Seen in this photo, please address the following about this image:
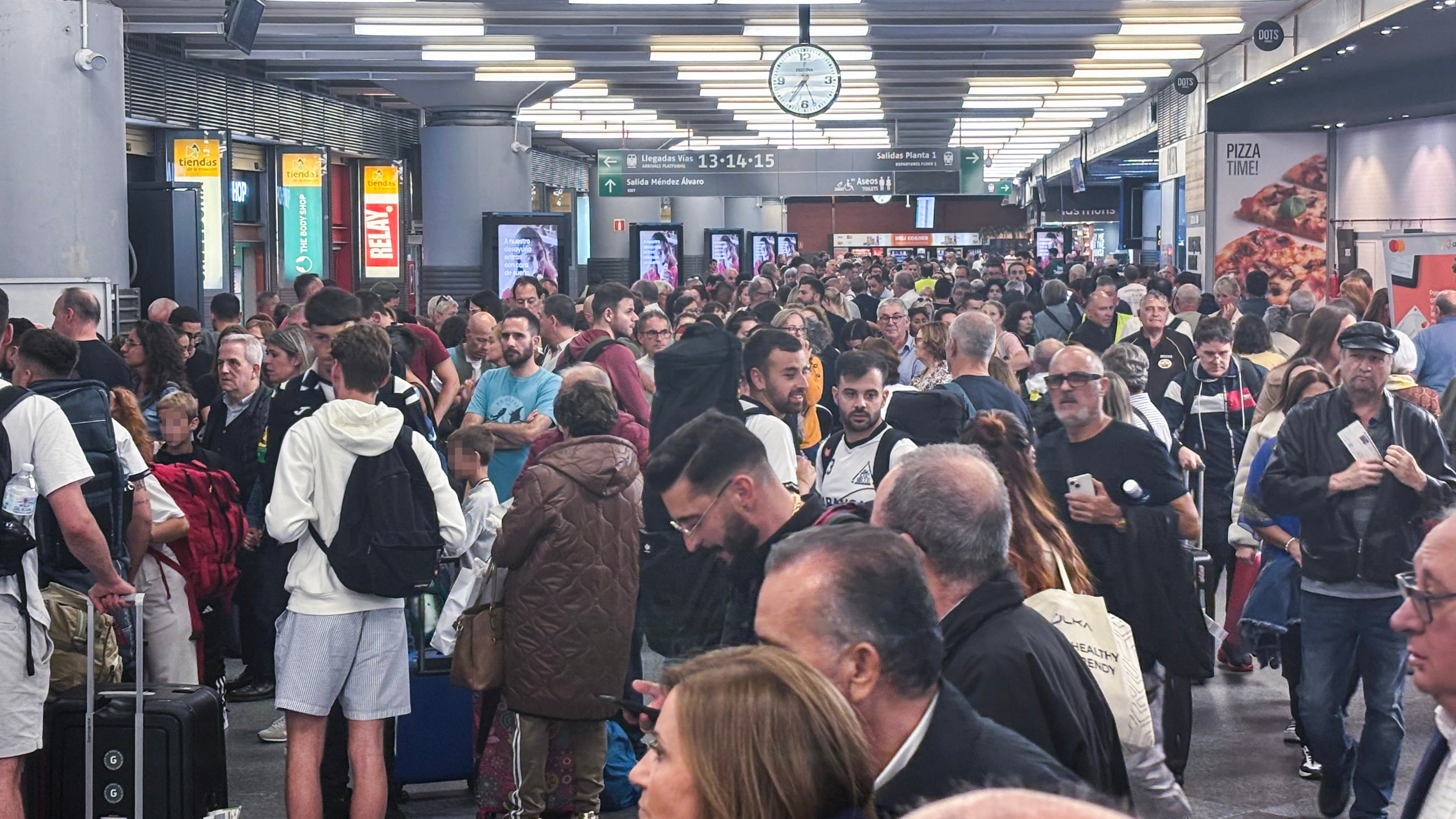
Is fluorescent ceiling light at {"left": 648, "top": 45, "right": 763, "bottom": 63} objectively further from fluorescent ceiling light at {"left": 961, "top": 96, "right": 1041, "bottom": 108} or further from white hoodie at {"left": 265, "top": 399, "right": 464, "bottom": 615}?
white hoodie at {"left": 265, "top": 399, "right": 464, "bottom": 615}

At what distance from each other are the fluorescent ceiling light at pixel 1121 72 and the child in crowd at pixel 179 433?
14.0 meters

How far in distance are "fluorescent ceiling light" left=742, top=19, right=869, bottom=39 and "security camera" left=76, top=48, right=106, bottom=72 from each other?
622cm

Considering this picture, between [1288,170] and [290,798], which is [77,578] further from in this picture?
[1288,170]

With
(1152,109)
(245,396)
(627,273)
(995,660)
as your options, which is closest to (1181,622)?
(995,660)

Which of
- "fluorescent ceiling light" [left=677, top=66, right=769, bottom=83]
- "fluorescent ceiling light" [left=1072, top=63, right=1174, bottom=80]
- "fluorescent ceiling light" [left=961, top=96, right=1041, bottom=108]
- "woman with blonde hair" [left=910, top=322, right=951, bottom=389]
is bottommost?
"woman with blonde hair" [left=910, top=322, right=951, bottom=389]

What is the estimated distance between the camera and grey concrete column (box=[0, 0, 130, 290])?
1000 cm

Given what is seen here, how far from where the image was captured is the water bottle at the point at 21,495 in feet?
14.3

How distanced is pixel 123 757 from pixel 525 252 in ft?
44.0

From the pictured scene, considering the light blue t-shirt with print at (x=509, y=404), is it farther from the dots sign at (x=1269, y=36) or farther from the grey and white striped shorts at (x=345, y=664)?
the dots sign at (x=1269, y=36)

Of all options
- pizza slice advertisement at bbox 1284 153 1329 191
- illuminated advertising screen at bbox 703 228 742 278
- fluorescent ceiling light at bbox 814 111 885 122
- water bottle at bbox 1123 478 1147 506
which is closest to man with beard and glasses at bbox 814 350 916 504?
water bottle at bbox 1123 478 1147 506

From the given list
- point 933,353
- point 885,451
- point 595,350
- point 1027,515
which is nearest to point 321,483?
point 885,451

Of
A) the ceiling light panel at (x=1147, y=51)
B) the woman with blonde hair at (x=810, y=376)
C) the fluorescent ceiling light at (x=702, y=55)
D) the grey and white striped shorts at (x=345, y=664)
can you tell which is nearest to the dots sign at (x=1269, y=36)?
the ceiling light panel at (x=1147, y=51)

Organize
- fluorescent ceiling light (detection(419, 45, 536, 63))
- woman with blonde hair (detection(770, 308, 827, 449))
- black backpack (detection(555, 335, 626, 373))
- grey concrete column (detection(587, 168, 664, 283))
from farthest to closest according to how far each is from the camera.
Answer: grey concrete column (detection(587, 168, 664, 283))
fluorescent ceiling light (detection(419, 45, 536, 63))
woman with blonde hair (detection(770, 308, 827, 449))
black backpack (detection(555, 335, 626, 373))

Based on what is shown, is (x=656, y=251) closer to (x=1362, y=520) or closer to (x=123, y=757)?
(x=1362, y=520)
